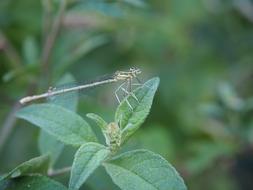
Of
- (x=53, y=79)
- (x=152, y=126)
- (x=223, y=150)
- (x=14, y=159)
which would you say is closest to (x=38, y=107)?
(x=53, y=79)

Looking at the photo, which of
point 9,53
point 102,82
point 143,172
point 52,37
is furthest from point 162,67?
point 143,172

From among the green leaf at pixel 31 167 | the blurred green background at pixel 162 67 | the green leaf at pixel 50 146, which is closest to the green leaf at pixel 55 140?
the green leaf at pixel 50 146

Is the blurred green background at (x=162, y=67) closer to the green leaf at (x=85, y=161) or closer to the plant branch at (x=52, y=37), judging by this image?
the plant branch at (x=52, y=37)

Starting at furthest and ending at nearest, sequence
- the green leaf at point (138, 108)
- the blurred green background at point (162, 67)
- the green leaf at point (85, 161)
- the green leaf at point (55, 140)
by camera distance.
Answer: the blurred green background at point (162, 67), the green leaf at point (55, 140), the green leaf at point (138, 108), the green leaf at point (85, 161)

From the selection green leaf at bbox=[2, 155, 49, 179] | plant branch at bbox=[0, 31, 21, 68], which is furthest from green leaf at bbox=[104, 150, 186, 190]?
plant branch at bbox=[0, 31, 21, 68]

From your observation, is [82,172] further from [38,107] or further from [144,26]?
[144,26]

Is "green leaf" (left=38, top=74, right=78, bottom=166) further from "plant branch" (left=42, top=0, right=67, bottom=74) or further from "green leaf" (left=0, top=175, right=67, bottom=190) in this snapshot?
"plant branch" (left=42, top=0, right=67, bottom=74)
